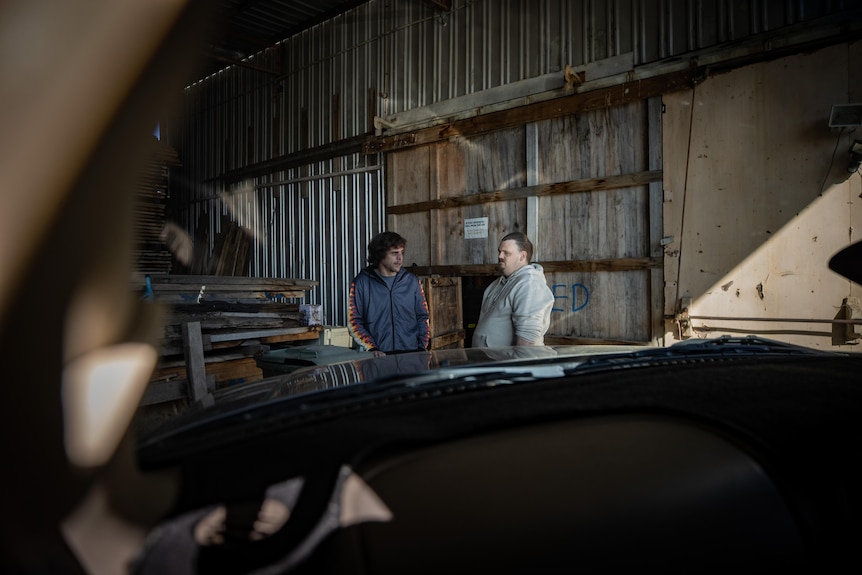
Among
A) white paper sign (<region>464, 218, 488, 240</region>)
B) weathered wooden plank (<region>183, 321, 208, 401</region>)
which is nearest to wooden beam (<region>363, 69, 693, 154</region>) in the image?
white paper sign (<region>464, 218, 488, 240</region>)

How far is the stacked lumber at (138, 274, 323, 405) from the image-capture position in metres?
4.55

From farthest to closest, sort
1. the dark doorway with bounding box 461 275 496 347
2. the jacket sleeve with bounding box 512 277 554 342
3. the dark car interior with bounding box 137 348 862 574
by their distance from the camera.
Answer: the dark doorway with bounding box 461 275 496 347, the jacket sleeve with bounding box 512 277 554 342, the dark car interior with bounding box 137 348 862 574

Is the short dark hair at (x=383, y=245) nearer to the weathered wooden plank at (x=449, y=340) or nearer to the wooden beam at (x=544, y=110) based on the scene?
the weathered wooden plank at (x=449, y=340)

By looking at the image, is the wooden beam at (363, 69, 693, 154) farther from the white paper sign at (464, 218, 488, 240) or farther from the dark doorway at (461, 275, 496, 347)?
the dark doorway at (461, 275, 496, 347)

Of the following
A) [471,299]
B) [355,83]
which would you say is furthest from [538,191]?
[355,83]

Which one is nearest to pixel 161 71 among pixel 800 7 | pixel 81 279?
pixel 81 279

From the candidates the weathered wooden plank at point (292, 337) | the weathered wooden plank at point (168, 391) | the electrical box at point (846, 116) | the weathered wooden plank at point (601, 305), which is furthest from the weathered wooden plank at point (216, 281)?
the electrical box at point (846, 116)

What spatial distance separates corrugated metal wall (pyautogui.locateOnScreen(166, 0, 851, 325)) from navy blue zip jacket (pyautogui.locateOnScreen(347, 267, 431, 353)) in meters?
3.57

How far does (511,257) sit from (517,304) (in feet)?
1.47

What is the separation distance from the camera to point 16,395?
0.71 meters

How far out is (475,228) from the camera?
7449 millimetres

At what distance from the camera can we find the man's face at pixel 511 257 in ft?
14.1

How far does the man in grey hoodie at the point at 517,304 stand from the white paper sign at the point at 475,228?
2981 millimetres

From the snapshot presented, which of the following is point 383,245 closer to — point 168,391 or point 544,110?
point 168,391
